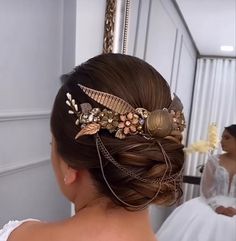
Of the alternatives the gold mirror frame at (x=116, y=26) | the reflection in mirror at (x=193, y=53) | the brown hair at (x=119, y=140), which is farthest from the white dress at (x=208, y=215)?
the brown hair at (x=119, y=140)

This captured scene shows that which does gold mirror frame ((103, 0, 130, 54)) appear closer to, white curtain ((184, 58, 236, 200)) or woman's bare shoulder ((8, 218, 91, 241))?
white curtain ((184, 58, 236, 200))

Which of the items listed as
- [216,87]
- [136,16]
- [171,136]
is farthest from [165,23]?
[171,136]

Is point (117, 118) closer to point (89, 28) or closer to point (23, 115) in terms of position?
point (23, 115)

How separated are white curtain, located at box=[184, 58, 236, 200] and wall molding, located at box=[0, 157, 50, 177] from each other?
1.43ft

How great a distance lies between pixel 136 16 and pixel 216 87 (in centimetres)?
33

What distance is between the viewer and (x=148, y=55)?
3.25 ft

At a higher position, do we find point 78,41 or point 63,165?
point 78,41

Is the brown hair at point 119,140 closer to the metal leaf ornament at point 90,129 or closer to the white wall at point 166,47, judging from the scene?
the metal leaf ornament at point 90,129

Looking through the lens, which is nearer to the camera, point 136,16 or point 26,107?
point 26,107

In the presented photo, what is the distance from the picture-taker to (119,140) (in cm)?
39

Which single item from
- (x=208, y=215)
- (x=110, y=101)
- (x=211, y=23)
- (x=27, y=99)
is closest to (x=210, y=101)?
(x=211, y=23)

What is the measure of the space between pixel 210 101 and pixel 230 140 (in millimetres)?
141

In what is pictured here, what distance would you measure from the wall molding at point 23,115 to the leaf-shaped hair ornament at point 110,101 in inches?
14.4

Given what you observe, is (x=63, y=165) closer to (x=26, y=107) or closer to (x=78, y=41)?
(x=26, y=107)
